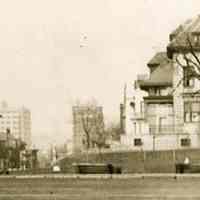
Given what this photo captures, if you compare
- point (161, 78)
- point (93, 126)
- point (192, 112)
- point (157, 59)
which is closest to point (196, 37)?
point (192, 112)

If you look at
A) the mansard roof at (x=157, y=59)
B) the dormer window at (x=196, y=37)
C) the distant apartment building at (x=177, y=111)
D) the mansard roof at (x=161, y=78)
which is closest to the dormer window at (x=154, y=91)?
the mansard roof at (x=161, y=78)

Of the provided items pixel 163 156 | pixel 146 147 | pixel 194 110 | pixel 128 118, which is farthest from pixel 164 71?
pixel 163 156

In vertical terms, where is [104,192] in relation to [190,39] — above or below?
below

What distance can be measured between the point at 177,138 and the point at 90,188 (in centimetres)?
5457

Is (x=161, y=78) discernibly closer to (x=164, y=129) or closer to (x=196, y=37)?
(x=196, y=37)

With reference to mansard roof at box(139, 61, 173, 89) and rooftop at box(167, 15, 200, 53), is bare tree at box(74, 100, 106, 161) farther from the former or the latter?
rooftop at box(167, 15, 200, 53)

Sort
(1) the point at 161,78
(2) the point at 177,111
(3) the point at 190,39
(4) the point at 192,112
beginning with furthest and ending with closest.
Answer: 1. (1) the point at 161,78
2. (3) the point at 190,39
3. (2) the point at 177,111
4. (4) the point at 192,112

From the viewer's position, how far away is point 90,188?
93.6ft

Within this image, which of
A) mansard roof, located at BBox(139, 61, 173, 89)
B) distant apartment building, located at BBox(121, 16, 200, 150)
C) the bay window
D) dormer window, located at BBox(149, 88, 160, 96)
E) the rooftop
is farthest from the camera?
mansard roof, located at BBox(139, 61, 173, 89)

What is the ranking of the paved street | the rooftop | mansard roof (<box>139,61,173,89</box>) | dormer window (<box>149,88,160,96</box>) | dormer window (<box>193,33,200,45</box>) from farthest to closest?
1. mansard roof (<box>139,61,173,89</box>)
2. dormer window (<box>149,88,160,96</box>)
3. dormer window (<box>193,33,200,45</box>)
4. the rooftop
5. the paved street

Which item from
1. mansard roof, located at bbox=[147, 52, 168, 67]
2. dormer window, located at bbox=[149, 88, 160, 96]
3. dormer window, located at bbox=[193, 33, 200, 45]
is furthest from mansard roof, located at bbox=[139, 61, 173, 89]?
dormer window, located at bbox=[193, 33, 200, 45]

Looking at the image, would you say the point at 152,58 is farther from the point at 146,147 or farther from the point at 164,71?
the point at 146,147

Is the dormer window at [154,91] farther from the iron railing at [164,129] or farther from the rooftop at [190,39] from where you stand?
the rooftop at [190,39]

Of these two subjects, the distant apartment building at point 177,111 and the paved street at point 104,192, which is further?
the distant apartment building at point 177,111
